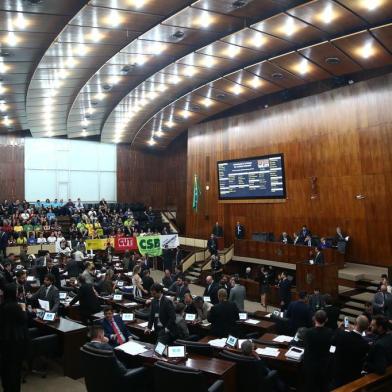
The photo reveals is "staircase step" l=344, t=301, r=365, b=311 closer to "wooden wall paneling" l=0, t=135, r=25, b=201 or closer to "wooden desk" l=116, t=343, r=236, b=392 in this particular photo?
"wooden desk" l=116, t=343, r=236, b=392

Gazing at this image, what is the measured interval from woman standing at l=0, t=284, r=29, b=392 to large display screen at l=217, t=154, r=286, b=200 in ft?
43.3

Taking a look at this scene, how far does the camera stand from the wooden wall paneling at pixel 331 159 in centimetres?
1380

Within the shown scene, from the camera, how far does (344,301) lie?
1190 cm

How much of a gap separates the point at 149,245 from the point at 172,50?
7.07m

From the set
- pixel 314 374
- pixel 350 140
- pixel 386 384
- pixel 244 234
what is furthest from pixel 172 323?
pixel 244 234

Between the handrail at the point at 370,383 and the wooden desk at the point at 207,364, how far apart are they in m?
1.11

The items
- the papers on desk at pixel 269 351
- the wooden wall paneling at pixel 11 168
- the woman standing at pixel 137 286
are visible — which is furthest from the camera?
the wooden wall paneling at pixel 11 168

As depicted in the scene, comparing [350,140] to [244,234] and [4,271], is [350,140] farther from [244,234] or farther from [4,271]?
[4,271]

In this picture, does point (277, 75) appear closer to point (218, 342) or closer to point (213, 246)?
point (213, 246)

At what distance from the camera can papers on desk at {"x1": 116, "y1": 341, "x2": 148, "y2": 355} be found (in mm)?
5234

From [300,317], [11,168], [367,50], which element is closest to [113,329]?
[300,317]

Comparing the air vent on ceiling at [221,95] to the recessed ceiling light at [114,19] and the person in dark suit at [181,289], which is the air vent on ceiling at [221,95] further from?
the person in dark suit at [181,289]

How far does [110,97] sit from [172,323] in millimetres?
12901

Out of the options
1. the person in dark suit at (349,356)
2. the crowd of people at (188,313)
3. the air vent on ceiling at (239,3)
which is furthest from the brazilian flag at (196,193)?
the person in dark suit at (349,356)
